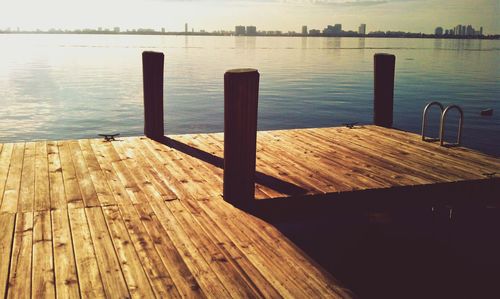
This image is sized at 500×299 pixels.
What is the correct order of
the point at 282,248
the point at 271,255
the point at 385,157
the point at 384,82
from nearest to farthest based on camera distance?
1. the point at 271,255
2. the point at 282,248
3. the point at 385,157
4. the point at 384,82

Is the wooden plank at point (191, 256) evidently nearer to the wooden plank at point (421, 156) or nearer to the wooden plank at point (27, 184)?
the wooden plank at point (27, 184)

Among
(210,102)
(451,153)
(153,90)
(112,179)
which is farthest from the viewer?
(210,102)

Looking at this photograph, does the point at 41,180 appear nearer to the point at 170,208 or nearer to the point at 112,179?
the point at 112,179

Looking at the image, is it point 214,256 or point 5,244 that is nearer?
point 214,256

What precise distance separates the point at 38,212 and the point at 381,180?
462 centimetres

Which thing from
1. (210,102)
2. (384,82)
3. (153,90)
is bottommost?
(210,102)

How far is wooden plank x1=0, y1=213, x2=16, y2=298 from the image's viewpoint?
13.0 ft

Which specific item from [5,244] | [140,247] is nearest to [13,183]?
[5,244]

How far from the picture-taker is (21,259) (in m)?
4.33

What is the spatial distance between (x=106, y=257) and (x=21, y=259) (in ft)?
2.47

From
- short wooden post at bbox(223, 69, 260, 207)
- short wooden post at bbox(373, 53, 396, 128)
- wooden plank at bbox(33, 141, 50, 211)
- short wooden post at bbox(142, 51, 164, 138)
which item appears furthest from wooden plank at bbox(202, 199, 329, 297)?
short wooden post at bbox(373, 53, 396, 128)

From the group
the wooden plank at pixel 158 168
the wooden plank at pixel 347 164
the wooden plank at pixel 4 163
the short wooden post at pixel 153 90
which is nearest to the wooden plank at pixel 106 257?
the wooden plank at pixel 158 168

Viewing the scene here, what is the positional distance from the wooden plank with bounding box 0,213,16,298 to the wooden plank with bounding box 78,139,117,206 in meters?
1.02

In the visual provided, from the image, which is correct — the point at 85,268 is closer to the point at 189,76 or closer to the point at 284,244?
the point at 284,244
